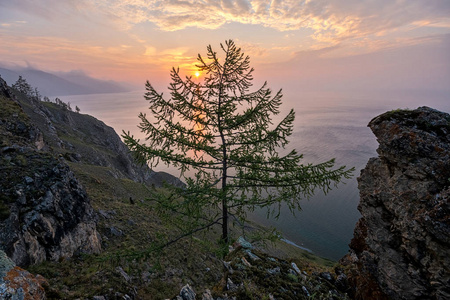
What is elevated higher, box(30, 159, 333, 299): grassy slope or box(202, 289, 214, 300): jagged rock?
box(202, 289, 214, 300): jagged rock

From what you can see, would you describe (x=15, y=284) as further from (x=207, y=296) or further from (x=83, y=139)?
(x=83, y=139)

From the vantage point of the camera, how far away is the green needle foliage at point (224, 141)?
8586 mm

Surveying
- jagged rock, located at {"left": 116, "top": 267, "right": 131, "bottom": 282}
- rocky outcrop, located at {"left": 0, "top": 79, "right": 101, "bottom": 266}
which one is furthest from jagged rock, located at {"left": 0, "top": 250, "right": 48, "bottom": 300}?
jagged rock, located at {"left": 116, "top": 267, "right": 131, "bottom": 282}

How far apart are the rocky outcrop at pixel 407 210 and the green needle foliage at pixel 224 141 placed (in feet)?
7.84

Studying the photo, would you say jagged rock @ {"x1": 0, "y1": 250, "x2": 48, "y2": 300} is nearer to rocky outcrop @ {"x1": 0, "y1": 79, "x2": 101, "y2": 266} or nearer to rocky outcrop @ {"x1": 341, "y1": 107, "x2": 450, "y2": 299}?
rocky outcrop @ {"x1": 0, "y1": 79, "x2": 101, "y2": 266}

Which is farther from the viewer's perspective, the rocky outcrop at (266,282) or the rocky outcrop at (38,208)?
the rocky outcrop at (38,208)

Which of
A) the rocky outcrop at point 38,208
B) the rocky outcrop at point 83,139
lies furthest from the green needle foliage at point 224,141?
the rocky outcrop at point 83,139

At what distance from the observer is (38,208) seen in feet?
37.5

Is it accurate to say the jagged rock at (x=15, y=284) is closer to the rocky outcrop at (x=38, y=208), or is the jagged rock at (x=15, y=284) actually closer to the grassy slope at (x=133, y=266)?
the grassy slope at (x=133, y=266)

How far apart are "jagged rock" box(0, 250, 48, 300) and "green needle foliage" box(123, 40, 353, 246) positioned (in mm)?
4261

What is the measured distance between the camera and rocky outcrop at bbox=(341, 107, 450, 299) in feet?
21.2

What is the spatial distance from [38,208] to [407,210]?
677 inches

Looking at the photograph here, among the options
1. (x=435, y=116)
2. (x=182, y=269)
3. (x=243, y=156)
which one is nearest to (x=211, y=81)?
(x=243, y=156)

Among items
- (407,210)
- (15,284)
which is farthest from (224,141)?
(15,284)
